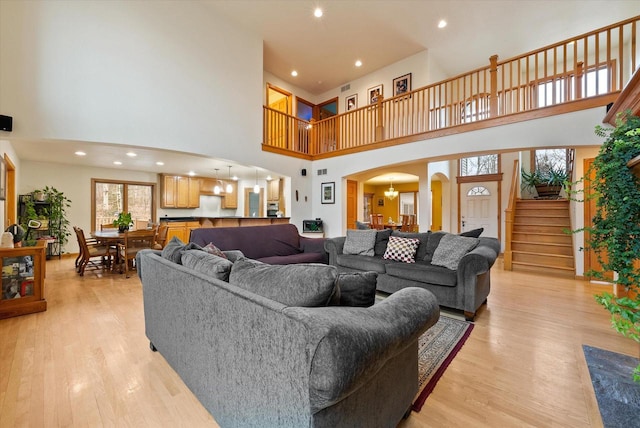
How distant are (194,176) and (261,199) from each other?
6.95 feet

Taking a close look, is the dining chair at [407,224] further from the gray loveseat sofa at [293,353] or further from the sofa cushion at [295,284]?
the sofa cushion at [295,284]

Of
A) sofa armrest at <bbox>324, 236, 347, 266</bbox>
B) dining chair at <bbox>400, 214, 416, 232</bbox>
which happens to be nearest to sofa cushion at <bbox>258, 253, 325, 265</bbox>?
sofa armrest at <bbox>324, 236, 347, 266</bbox>

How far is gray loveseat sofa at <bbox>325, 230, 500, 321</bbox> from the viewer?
109 inches

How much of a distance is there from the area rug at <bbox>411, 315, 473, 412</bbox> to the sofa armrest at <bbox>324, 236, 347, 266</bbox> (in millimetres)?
1730

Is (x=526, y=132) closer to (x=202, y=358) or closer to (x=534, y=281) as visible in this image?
(x=534, y=281)

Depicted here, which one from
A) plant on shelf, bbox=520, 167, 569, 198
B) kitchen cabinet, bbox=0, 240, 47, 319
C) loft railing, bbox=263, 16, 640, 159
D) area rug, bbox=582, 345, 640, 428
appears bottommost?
area rug, bbox=582, 345, 640, 428

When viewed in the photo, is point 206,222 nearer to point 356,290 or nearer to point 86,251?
point 86,251

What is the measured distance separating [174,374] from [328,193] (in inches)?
213

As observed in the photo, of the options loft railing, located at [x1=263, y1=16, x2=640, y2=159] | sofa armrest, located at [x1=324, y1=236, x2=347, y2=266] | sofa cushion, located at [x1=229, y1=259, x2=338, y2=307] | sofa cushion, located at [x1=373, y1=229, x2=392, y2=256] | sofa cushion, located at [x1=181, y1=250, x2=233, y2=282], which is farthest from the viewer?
loft railing, located at [x1=263, y1=16, x2=640, y2=159]

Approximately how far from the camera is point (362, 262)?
3.72 m

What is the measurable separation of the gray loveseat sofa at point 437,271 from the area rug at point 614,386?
0.93 meters

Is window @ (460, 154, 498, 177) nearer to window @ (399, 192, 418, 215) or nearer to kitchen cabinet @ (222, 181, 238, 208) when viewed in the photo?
window @ (399, 192, 418, 215)

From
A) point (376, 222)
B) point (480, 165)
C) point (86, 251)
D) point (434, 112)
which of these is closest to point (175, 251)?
point (86, 251)

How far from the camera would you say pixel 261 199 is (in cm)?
874
